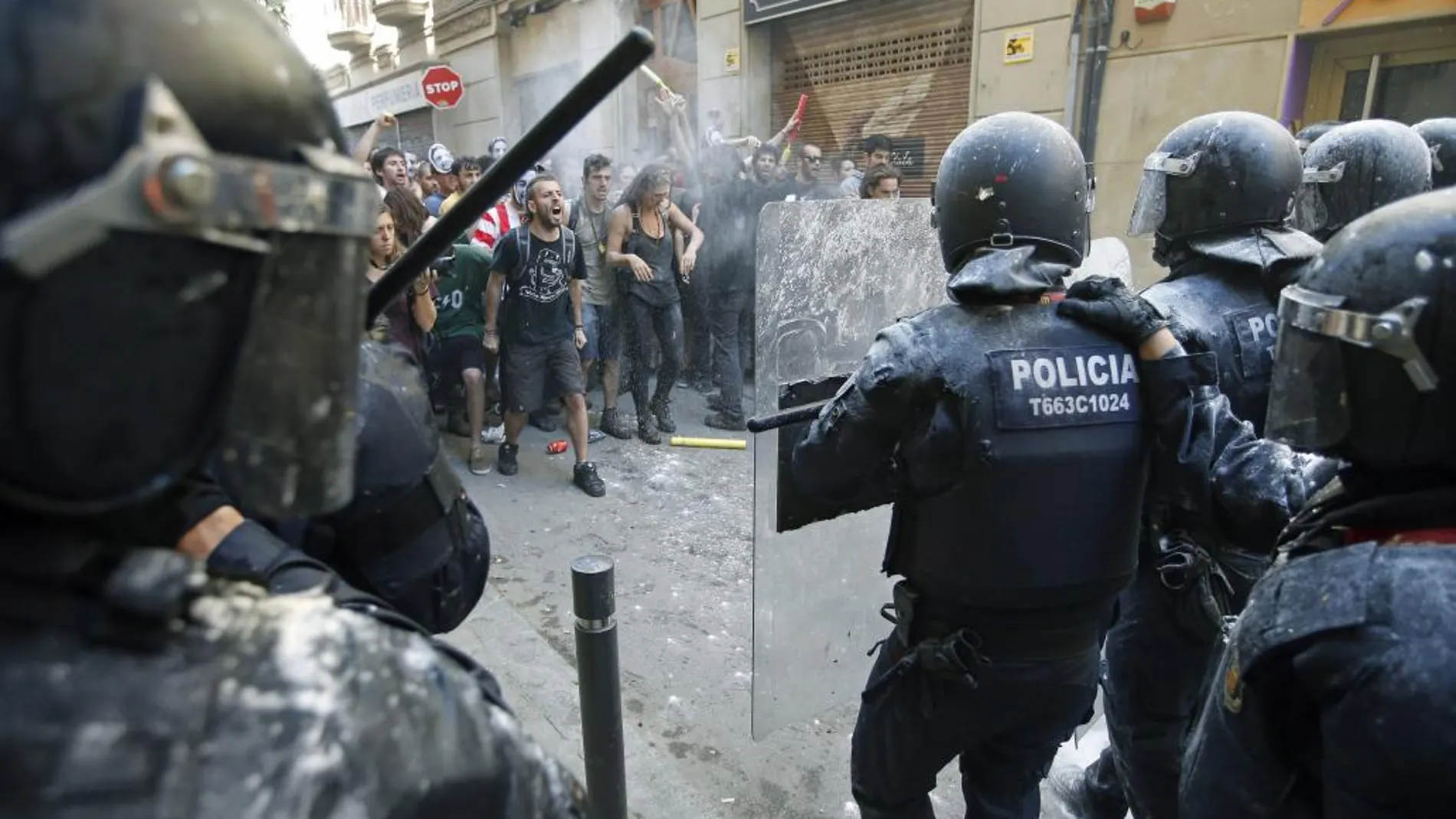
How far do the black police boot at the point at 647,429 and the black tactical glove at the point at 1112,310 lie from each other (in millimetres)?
4596

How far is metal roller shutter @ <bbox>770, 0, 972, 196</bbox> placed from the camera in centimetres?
948

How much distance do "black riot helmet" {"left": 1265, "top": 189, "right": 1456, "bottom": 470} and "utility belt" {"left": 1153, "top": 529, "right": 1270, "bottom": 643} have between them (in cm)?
105

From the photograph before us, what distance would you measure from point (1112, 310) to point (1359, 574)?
845mm

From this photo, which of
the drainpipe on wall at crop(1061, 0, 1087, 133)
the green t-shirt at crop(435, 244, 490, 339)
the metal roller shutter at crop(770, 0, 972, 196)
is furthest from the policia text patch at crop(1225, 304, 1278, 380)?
the metal roller shutter at crop(770, 0, 972, 196)

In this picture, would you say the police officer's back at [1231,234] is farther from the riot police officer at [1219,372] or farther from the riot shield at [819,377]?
the riot shield at [819,377]

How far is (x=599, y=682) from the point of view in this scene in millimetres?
2361

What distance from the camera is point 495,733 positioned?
840mm

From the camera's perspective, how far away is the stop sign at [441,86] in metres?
10.2

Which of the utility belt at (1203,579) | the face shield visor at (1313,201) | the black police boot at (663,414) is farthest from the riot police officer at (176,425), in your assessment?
the black police boot at (663,414)

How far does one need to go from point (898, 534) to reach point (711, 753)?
146 cm

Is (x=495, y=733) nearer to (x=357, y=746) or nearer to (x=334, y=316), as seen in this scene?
(x=357, y=746)

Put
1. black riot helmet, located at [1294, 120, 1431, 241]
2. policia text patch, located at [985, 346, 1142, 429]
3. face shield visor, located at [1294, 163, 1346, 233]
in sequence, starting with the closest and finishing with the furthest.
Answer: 1. policia text patch, located at [985, 346, 1142, 429]
2. black riot helmet, located at [1294, 120, 1431, 241]
3. face shield visor, located at [1294, 163, 1346, 233]

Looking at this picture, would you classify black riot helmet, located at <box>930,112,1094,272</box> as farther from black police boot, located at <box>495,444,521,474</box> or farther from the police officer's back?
black police boot, located at <box>495,444,521,474</box>

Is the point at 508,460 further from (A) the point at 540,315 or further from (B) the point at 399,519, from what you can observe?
(B) the point at 399,519
